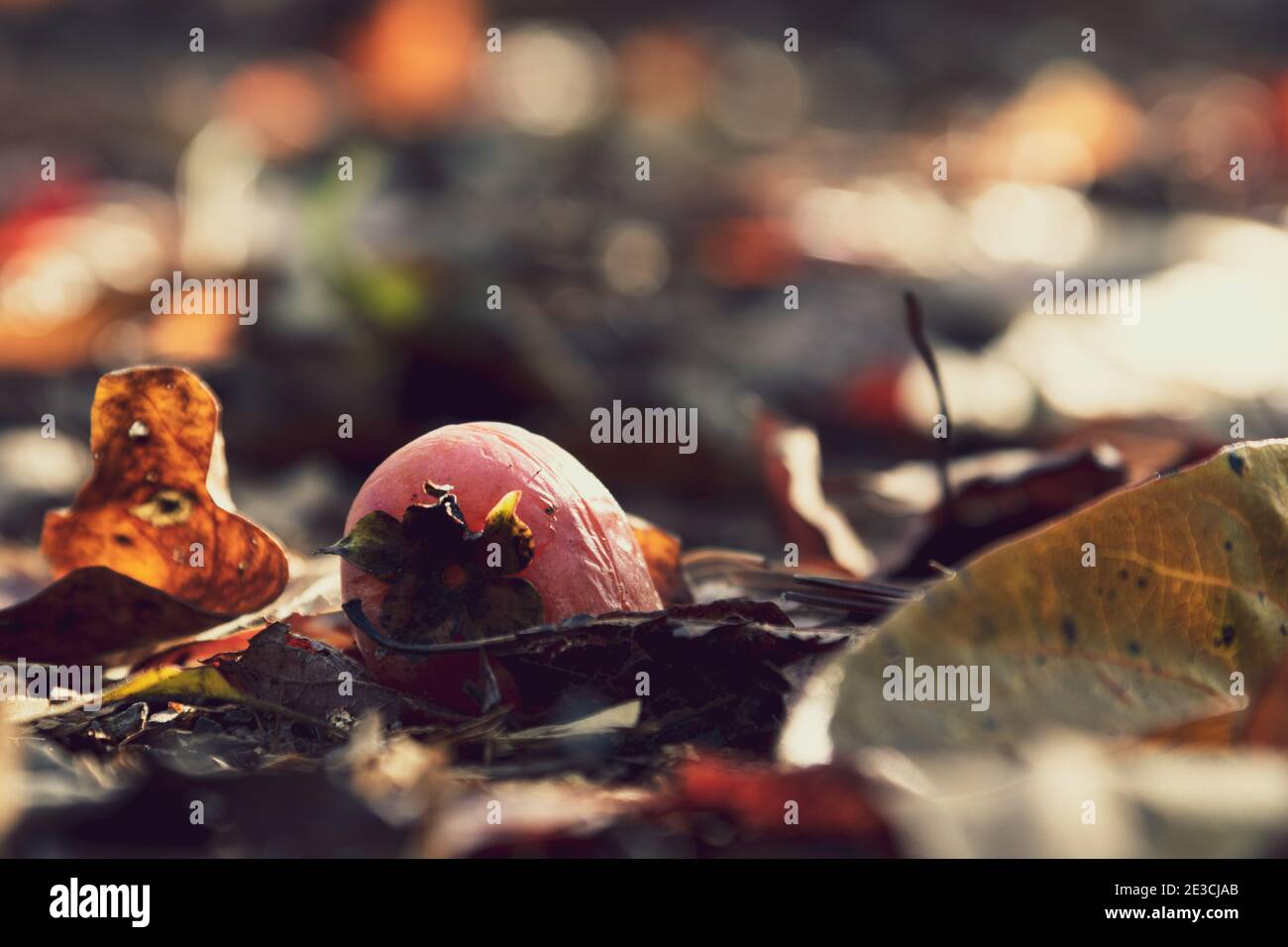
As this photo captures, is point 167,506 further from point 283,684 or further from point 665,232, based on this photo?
point 665,232

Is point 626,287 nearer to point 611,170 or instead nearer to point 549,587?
point 611,170

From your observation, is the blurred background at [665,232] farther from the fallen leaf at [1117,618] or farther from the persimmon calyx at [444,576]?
the persimmon calyx at [444,576]

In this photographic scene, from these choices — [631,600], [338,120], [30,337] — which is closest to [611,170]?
[338,120]

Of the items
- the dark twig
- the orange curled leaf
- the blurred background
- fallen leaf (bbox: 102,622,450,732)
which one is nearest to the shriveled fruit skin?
fallen leaf (bbox: 102,622,450,732)

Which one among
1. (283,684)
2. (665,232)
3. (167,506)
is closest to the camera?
(283,684)

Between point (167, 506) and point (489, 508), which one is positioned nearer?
point (489, 508)

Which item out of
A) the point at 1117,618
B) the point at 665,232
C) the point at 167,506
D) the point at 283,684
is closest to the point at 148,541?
the point at 167,506

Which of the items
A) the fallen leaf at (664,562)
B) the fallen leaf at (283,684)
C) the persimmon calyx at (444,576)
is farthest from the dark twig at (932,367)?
the fallen leaf at (283,684)
